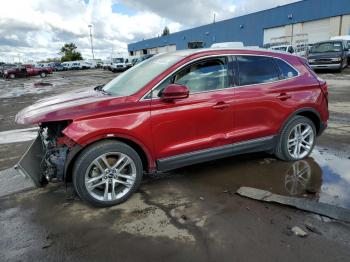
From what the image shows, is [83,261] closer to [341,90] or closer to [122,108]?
[122,108]

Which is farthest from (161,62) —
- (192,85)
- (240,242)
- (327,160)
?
(327,160)

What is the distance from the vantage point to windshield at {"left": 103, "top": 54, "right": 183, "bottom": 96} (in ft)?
13.6

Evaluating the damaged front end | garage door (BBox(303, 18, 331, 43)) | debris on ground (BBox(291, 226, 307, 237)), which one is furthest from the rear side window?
garage door (BBox(303, 18, 331, 43))

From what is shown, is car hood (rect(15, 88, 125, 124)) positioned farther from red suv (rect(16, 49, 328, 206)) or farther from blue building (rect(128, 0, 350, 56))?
blue building (rect(128, 0, 350, 56))

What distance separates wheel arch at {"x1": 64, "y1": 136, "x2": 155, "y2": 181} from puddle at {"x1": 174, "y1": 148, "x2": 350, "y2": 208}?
794 millimetres

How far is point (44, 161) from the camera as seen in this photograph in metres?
3.95

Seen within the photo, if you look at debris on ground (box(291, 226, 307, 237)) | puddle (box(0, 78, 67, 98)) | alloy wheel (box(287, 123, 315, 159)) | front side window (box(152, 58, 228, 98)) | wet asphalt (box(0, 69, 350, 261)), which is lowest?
debris on ground (box(291, 226, 307, 237))

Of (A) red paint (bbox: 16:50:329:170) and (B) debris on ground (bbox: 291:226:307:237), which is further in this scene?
(A) red paint (bbox: 16:50:329:170)

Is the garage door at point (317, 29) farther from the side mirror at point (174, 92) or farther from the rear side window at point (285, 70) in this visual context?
the side mirror at point (174, 92)

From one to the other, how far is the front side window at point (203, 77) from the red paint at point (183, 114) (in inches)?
3.6

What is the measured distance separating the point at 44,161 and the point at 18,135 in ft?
13.9

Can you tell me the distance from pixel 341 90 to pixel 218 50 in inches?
443

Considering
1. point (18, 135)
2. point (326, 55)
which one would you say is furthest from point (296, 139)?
point (326, 55)

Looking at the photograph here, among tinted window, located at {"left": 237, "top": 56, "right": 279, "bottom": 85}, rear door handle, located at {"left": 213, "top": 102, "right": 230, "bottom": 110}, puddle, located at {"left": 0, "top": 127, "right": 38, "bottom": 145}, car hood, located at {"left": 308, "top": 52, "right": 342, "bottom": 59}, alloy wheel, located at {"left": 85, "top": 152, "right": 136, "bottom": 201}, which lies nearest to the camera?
alloy wheel, located at {"left": 85, "top": 152, "right": 136, "bottom": 201}
